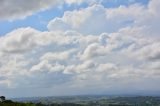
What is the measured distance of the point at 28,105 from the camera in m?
174

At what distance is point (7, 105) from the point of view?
175625 mm

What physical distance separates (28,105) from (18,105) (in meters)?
7.17

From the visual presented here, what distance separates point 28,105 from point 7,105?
37.7 ft

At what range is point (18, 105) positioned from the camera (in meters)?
178

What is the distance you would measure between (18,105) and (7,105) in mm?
5762
